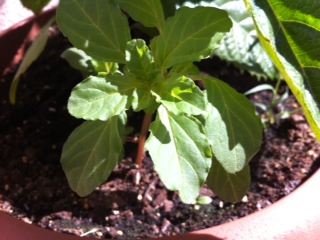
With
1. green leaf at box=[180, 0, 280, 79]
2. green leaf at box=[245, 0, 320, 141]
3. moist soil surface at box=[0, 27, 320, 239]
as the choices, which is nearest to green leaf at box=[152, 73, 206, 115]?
green leaf at box=[245, 0, 320, 141]

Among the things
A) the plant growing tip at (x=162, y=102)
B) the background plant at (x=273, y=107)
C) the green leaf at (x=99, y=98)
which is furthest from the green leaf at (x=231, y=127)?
the background plant at (x=273, y=107)

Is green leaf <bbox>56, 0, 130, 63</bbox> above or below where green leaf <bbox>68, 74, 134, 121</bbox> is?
above

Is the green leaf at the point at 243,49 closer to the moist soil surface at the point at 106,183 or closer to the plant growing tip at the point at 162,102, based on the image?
the moist soil surface at the point at 106,183

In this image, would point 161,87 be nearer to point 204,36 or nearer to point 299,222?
point 204,36

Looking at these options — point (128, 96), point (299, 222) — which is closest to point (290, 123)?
point (299, 222)

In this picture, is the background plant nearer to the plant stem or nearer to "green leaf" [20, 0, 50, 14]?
the plant stem

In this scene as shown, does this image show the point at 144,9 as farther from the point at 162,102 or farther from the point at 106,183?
the point at 106,183
